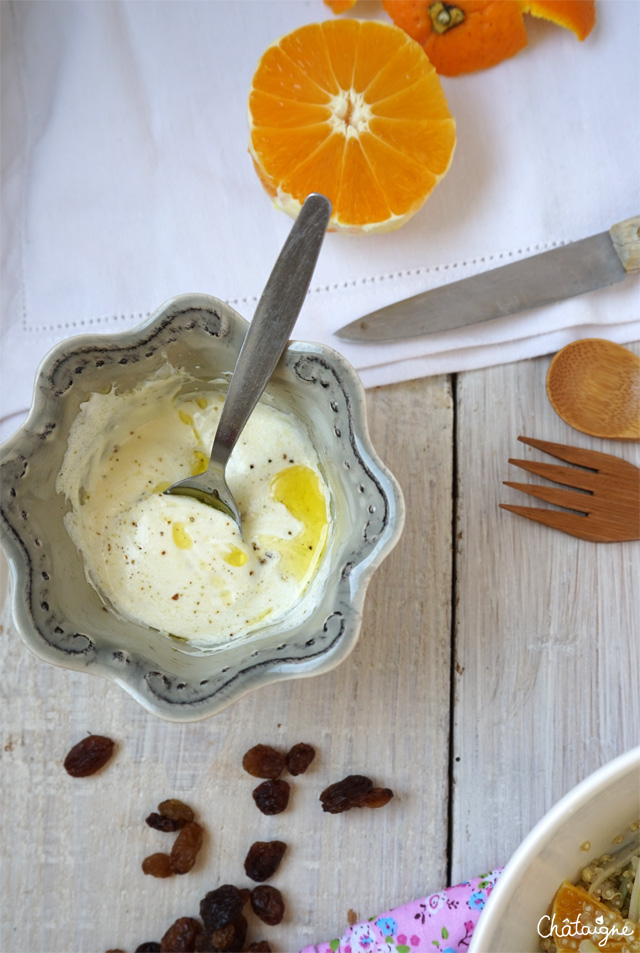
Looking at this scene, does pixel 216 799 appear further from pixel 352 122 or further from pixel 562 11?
pixel 562 11

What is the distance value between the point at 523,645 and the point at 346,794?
261mm

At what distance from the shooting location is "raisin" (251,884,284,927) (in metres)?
0.88

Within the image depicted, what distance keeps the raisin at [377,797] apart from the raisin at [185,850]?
0.19 meters

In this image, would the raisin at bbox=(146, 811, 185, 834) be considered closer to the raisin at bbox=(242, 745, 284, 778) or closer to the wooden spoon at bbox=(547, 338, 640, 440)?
the raisin at bbox=(242, 745, 284, 778)

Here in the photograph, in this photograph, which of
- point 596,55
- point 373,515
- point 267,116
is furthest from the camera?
point 596,55

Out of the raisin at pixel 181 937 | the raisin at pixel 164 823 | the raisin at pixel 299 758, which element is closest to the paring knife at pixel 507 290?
the raisin at pixel 299 758

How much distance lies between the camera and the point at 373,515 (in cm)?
71

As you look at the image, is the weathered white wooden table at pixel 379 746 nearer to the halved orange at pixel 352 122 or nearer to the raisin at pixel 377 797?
the raisin at pixel 377 797

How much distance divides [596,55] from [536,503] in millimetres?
551

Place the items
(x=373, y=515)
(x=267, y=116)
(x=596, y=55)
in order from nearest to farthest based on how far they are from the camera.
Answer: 1. (x=373, y=515)
2. (x=267, y=116)
3. (x=596, y=55)

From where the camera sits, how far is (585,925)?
2.45 feet

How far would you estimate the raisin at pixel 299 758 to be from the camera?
89 cm

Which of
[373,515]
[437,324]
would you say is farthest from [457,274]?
[373,515]

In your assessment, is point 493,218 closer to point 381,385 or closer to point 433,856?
point 381,385
